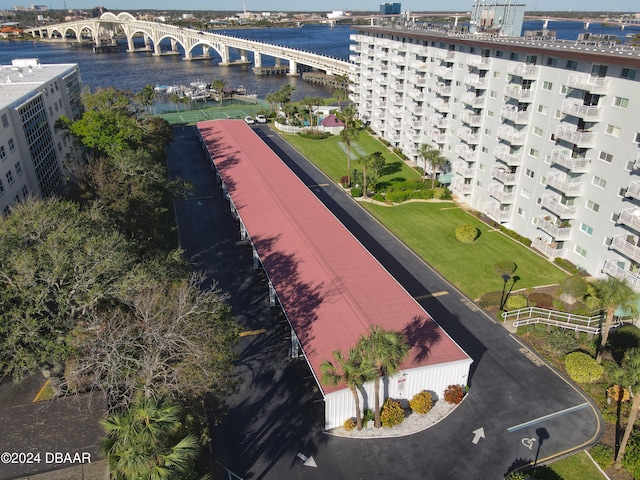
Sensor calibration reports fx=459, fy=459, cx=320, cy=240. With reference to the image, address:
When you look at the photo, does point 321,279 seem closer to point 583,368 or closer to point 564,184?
point 583,368

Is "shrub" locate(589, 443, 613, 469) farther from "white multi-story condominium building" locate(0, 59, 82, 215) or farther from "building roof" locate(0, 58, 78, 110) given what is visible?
"building roof" locate(0, 58, 78, 110)

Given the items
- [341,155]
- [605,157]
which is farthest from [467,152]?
[341,155]

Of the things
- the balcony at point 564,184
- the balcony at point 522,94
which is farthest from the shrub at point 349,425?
the balcony at point 522,94

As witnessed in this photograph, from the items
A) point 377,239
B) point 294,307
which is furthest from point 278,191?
point 294,307

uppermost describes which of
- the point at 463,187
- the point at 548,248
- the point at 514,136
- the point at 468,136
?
the point at 514,136

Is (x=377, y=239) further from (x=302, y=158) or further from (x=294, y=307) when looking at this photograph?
(x=302, y=158)
